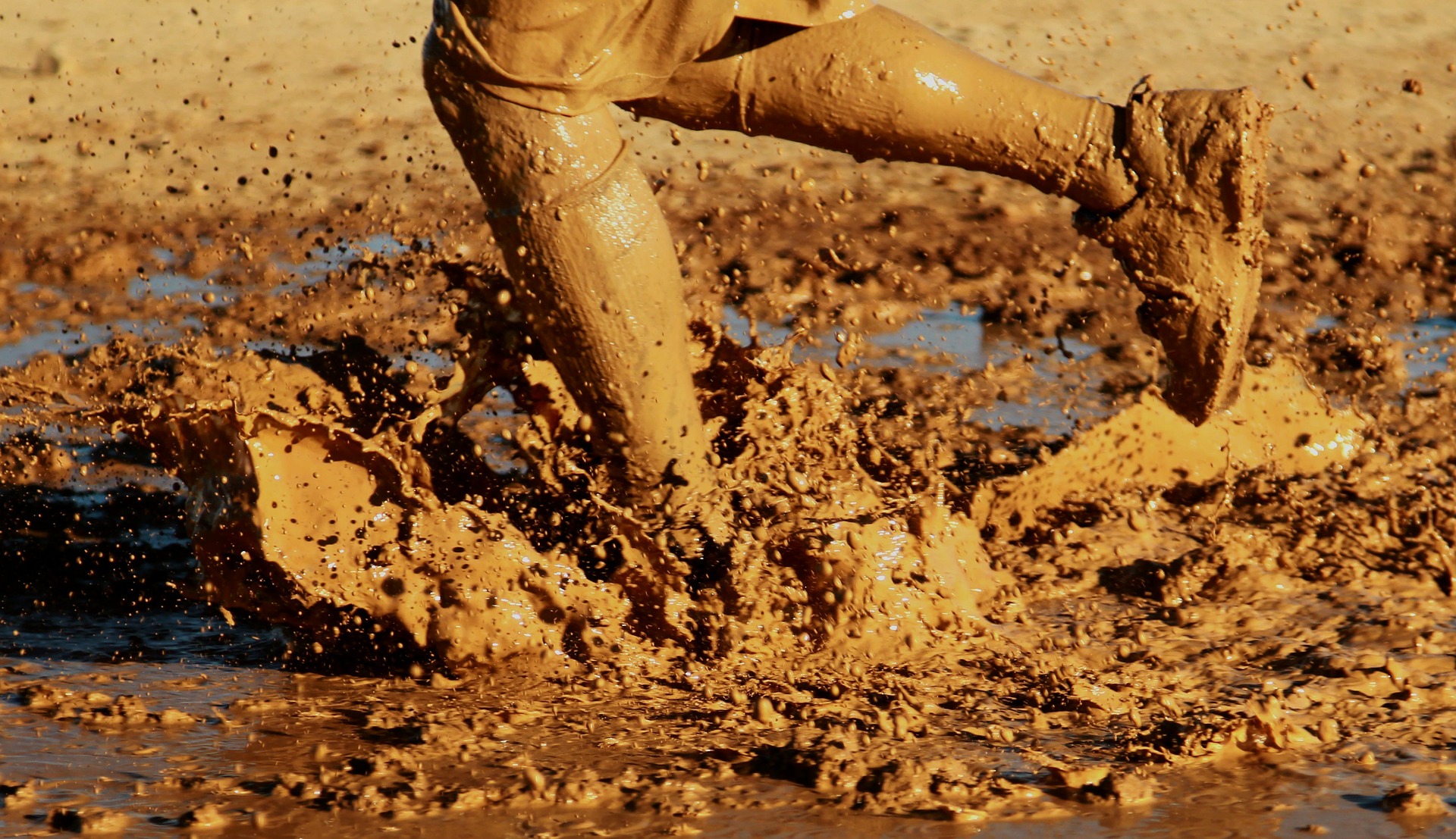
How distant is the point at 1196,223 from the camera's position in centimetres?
276

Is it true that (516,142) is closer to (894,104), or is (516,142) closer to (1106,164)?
(894,104)

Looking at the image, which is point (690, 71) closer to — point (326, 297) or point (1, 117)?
point (326, 297)

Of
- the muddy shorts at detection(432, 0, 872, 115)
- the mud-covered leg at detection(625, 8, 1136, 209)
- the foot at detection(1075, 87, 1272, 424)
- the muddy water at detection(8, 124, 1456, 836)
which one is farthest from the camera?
the foot at detection(1075, 87, 1272, 424)

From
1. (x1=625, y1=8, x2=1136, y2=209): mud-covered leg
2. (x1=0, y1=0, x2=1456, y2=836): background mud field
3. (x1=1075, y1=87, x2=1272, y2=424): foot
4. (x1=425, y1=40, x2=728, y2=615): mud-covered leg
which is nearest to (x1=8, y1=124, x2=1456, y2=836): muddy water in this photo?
(x1=0, y1=0, x2=1456, y2=836): background mud field

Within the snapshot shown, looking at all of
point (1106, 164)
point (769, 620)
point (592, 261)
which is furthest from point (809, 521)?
point (1106, 164)

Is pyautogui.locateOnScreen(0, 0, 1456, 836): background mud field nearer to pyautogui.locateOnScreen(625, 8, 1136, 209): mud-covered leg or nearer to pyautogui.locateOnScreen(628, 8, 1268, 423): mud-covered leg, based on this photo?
pyautogui.locateOnScreen(628, 8, 1268, 423): mud-covered leg

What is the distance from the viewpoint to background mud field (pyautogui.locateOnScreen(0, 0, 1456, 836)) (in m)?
2.08

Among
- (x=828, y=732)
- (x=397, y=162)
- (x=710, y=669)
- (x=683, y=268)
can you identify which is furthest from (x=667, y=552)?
(x=397, y=162)

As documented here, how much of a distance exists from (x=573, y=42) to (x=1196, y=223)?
1.12 meters

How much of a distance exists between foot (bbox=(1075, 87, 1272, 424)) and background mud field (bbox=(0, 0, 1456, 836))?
0.35 m

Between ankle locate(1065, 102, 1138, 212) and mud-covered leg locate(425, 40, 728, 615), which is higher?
ankle locate(1065, 102, 1138, 212)

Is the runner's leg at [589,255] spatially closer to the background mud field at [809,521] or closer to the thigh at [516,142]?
the thigh at [516,142]

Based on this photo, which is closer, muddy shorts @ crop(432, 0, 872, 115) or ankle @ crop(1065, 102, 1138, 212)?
muddy shorts @ crop(432, 0, 872, 115)

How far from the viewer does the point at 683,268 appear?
188 inches
